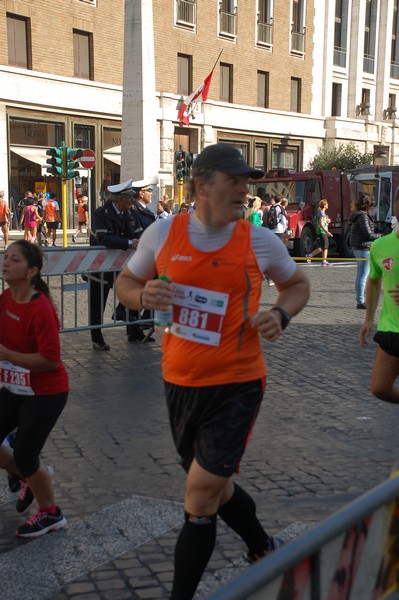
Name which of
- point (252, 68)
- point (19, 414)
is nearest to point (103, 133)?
point (252, 68)

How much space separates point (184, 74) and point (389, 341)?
106ft

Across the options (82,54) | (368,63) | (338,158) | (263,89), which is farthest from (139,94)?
(368,63)

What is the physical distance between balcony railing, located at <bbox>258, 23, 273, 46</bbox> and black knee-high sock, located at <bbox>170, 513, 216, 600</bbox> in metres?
38.7

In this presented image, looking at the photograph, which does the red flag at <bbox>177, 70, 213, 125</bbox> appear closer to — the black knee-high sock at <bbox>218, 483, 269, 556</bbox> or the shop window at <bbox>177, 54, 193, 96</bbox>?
the shop window at <bbox>177, 54, 193, 96</bbox>

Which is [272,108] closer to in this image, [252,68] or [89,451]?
[252,68]

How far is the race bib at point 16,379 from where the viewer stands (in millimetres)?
3947

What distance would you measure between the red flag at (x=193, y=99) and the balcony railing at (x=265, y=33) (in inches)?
337

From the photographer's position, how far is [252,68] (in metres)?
38.8

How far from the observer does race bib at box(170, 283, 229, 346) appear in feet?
9.81

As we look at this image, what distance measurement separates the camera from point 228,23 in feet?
123

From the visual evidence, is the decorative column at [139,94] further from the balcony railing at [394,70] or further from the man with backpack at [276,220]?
the balcony railing at [394,70]

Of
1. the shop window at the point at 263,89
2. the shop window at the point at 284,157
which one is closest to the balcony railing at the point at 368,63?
the shop window at the point at 284,157

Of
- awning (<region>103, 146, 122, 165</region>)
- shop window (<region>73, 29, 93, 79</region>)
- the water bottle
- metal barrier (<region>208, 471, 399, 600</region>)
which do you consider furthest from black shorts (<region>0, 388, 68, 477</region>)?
awning (<region>103, 146, 122, 165</region>)

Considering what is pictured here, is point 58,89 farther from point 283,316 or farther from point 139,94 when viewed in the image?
point 283,316
